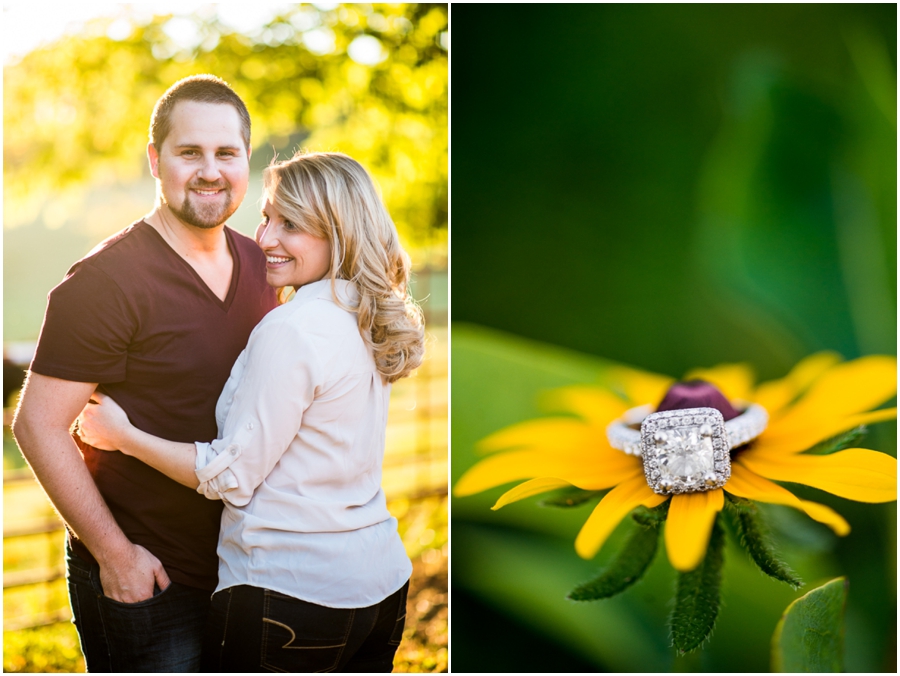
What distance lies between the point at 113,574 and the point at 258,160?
118 centimetres

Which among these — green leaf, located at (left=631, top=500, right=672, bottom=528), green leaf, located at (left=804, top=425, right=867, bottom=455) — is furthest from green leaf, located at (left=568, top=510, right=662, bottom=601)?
green leaf, located at (left=804, top=425, right=867, bottom=455)

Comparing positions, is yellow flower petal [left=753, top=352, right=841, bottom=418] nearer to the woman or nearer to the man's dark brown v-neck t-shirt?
the woman

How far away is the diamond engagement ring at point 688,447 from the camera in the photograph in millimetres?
1515

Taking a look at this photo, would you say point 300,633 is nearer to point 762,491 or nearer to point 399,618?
point 399,618

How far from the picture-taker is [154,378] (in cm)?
167

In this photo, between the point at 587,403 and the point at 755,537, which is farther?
the point at 587,403

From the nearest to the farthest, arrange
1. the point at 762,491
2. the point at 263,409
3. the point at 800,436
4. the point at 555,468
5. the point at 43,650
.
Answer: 1. the point at 263,409
2. the point at 762,491
3. the point at 800,436
4. the point at 555,468
5. the point at 43,650

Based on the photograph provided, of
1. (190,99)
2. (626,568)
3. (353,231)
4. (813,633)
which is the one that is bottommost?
(813,633)

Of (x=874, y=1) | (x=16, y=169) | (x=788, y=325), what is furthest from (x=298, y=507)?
(x=874, y=1)

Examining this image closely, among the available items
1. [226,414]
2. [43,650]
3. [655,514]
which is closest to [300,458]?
[226,414]

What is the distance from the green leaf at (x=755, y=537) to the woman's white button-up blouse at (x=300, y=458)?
29.1 inches

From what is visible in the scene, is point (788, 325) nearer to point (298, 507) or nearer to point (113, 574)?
point (298, 507)

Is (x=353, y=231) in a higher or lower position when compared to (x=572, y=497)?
higher

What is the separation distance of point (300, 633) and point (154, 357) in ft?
2.20
